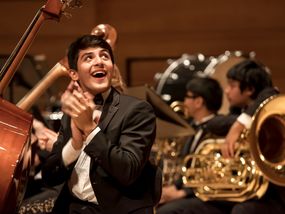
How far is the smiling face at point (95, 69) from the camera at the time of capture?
107 inches

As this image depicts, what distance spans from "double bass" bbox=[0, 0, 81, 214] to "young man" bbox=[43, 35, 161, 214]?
0.17 meters

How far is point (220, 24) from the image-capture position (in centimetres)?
659

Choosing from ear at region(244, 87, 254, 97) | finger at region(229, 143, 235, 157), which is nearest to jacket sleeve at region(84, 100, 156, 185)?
finger at region(229, 143, 235, 157)

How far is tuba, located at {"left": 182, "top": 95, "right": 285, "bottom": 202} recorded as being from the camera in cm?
371

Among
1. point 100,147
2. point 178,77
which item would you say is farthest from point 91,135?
point 178,77

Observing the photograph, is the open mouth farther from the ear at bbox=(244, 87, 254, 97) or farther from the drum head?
the drum head

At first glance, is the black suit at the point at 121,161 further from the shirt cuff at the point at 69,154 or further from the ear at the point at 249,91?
the ear at the point at 249,91

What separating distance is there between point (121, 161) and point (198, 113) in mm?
2299

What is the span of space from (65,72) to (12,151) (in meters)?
0.68

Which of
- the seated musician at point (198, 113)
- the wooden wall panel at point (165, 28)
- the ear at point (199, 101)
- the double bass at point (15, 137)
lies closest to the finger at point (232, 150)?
the seated musician at point (198, 113)

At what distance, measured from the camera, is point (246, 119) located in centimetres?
393

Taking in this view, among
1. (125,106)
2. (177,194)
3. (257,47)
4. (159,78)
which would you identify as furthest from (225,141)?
(257,47)

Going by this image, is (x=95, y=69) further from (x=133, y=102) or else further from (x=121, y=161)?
(x=121, y=161)

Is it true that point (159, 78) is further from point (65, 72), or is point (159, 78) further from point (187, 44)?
point (65, 72)
